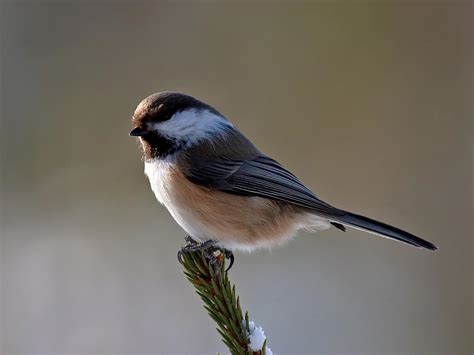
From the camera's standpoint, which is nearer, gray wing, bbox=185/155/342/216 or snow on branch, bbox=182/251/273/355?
snow on branch, bbox=182/251/273/355

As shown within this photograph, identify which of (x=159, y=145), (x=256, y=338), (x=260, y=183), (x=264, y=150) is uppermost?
(x=264, y=150)

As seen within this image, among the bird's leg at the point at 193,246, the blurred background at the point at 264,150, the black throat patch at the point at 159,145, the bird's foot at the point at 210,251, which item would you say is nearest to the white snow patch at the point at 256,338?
the bird's foot at the point at 210,251

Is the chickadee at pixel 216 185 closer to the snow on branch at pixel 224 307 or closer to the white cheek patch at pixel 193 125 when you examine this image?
the white cheek patch at pixel 193 125

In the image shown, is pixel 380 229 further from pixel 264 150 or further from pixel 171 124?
pixel 264 150

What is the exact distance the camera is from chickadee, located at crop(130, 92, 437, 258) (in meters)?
2.29

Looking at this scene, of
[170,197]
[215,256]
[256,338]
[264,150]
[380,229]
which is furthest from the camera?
[264,150]

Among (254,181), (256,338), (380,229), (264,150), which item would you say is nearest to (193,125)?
(254,181)

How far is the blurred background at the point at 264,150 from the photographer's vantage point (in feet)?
11.1

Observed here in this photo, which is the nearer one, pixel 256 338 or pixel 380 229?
pixel 256 338

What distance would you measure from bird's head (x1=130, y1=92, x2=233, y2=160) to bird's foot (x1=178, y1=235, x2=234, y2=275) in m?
0.40

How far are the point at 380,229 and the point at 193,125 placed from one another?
2.83ft

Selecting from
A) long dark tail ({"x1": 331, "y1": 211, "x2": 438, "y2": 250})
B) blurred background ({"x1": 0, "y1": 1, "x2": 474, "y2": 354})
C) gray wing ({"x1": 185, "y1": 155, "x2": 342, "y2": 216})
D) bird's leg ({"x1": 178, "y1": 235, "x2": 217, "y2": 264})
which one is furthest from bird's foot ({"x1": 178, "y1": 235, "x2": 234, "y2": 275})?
blurred background ({"x1": 0, "y1": 1, "x2": 474, "y2": 354})

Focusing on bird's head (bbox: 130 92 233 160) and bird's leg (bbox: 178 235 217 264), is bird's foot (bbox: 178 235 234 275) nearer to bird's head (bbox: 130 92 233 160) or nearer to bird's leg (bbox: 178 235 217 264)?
bird's leg (bbox: 178 235 217 264)

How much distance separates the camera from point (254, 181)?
2398 mm
